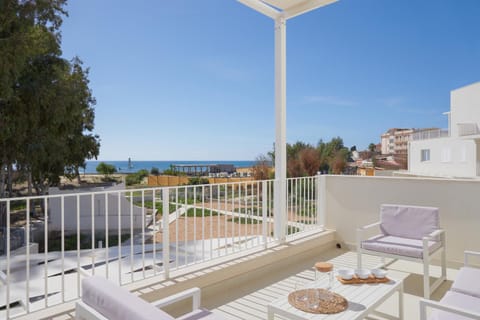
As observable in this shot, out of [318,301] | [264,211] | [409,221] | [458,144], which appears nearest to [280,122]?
[264,211]

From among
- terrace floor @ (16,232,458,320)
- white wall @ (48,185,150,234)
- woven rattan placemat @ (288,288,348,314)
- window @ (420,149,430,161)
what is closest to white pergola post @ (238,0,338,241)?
terrace floor @ (16,232,458,320)

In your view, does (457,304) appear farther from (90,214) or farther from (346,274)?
(90,214)

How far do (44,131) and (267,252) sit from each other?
38.4ft

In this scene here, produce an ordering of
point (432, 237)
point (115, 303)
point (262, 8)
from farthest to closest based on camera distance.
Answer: point (262, 8)
point (432, 237)
point (115, 303)

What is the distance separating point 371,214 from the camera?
14.4 ft

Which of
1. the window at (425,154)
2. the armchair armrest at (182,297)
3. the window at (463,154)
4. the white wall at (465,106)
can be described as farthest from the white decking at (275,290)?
the window at (425,154)

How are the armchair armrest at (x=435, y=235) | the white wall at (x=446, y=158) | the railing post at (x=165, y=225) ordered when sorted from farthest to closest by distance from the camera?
1. the white wall at (x=446, y=158)
2. the armchair armrest at (x=435, y=235)
3. the railing post at (x=165, y=225)

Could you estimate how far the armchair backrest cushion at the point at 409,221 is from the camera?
3.39m

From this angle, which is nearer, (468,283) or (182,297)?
(182,297)

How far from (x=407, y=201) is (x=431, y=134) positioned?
66.8ft

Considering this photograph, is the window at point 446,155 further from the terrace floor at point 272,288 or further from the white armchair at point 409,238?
the white armchair at point 409,238

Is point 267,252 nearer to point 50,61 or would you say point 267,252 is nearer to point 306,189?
point 306,189

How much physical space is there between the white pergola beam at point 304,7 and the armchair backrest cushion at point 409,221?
245 centimetres

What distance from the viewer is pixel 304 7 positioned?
151 inches
